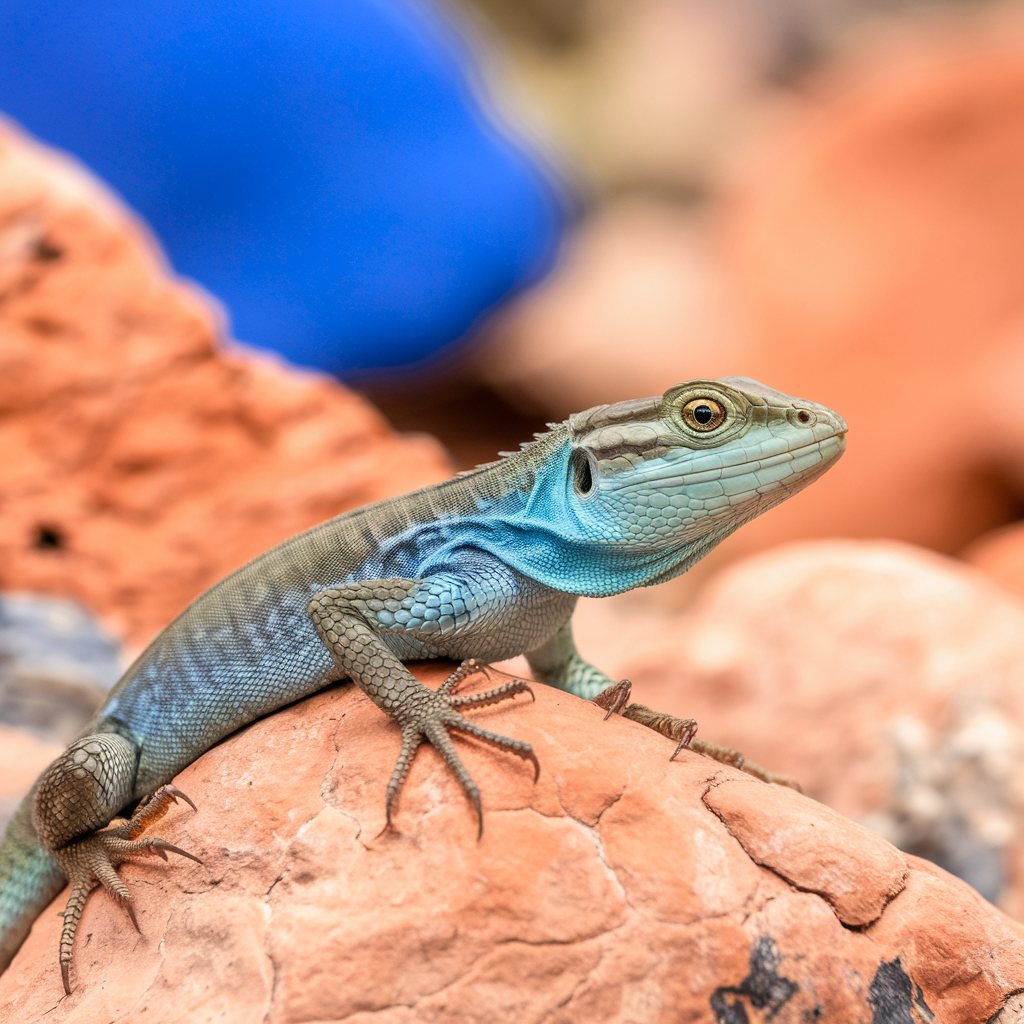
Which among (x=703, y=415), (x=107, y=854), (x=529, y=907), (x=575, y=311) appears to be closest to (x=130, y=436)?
(x=107, y=854)

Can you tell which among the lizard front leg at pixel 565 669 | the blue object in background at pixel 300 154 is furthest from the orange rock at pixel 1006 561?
the blue object in background at pixel 300 154

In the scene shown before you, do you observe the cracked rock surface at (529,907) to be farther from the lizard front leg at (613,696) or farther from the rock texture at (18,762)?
the rock texture at (18,762)

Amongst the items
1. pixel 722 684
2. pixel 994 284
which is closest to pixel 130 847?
pixel 722 684

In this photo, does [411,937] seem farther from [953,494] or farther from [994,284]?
[994,284]

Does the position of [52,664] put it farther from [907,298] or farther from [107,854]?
[907,298]

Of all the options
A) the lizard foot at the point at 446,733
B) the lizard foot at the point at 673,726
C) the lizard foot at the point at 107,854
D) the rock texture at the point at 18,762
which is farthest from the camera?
the rock texture at the point at 18,762

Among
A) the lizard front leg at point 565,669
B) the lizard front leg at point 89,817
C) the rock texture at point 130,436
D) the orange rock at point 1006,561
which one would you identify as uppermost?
the rock texture at point 130,436
